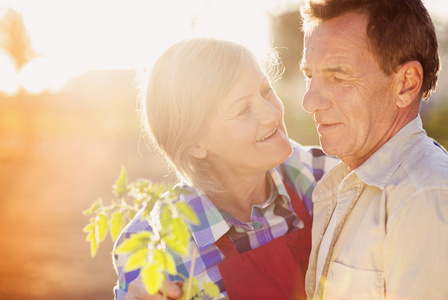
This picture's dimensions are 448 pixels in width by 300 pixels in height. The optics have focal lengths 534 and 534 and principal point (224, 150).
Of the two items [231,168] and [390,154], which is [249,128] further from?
[390,154]

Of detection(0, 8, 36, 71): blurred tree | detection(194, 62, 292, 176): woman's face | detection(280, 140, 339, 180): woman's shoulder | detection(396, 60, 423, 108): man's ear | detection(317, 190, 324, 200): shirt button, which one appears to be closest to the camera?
detection(396, 60, 423, 108): man's ear

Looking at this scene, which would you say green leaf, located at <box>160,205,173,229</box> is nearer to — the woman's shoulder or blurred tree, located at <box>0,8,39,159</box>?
the woman's shoulder

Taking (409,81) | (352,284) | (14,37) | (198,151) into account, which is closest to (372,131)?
(409,81)

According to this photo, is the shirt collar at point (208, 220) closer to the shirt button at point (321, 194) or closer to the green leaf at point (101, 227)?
the shirt button at point (321, 194)

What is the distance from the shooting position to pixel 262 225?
2.90 meters

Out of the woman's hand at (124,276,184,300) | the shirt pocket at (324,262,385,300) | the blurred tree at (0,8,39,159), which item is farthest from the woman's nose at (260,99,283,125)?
the blurred tree at (0,8,39,159)

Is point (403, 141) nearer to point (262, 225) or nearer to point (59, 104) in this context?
point (262, 225)

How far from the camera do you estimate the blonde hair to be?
2.97m

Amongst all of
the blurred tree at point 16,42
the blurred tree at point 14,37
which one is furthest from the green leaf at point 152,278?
the blurred tree at point 14,37

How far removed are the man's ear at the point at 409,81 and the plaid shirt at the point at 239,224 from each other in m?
1.05

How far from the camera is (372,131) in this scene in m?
2.27

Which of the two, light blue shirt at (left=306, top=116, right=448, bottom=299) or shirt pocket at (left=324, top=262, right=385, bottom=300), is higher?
light blue shirt at (left=306, top=116, right=448, bottom=299)

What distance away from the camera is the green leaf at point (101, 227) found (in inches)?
54.1

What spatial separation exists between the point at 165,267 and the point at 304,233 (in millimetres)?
1694
